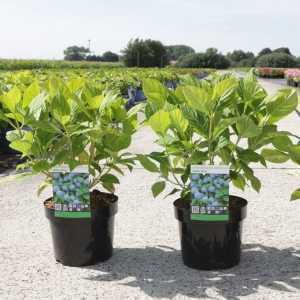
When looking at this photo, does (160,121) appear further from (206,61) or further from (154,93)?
(206,61)

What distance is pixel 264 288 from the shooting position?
235 cm

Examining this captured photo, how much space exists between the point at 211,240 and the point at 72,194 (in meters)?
0.76

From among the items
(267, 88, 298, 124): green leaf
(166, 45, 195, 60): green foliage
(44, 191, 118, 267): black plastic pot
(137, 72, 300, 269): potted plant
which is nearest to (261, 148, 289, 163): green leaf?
(137, 72, 300, 269): potted plant

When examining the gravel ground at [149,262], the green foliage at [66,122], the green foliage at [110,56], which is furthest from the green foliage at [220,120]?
the green foliage at [110,56]

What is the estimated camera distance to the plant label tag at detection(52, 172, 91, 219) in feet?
8.14

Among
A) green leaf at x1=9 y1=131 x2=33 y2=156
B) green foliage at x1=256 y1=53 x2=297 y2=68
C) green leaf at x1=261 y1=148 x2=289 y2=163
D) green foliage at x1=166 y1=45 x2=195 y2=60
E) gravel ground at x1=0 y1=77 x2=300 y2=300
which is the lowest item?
gravel ground at x1=0 y1=77 x2=300 y2=300

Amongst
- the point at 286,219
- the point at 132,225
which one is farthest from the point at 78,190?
the point at 286,219

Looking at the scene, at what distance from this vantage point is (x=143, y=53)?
66.3 m

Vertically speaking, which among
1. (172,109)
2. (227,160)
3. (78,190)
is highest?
(172,109)

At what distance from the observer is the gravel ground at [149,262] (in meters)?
2.34

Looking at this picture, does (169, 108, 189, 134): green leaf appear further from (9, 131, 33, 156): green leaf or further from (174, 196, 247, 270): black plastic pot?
(9, 131, 33, 156): green leaf

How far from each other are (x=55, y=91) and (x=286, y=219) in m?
1.89

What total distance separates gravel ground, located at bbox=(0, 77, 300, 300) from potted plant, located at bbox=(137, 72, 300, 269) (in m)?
0.15

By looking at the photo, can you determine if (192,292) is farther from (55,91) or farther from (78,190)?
(55,91)
